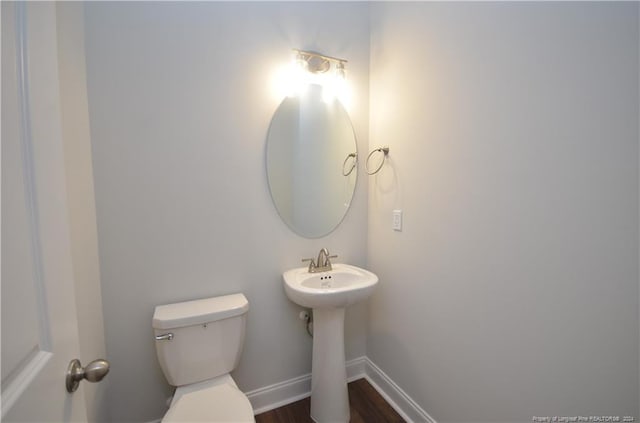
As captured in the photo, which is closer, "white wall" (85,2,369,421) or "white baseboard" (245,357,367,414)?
"white wall" (85,2,369,421)

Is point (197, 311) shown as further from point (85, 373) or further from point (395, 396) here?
point (395, 396)

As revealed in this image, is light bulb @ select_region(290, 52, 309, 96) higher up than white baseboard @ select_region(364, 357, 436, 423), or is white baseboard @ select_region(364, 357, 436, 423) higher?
light bulb @ select_region(290, 52, 309, 96)

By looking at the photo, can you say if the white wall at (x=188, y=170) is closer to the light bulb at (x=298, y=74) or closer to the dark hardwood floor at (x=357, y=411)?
the light bulb at (x=298, y=74)

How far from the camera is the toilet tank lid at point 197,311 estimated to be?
1134 millimetres

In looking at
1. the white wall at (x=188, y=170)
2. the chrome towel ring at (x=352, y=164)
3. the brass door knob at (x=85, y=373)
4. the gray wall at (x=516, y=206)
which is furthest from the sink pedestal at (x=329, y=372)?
the brass door knob at (x=85, y=373)

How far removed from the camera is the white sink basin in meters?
1.25

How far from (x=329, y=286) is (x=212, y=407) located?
0.79 meters

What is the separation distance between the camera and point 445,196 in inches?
47.4

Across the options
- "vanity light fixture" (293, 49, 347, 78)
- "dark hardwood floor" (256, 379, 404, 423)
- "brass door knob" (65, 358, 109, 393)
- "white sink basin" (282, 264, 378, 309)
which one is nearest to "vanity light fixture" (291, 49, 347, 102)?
"vanity light fixture" (293, 49, 347, 78)

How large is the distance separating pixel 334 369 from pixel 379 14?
7.05 ft

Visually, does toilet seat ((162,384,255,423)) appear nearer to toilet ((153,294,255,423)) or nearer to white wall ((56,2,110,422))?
toilet ((153,294,255,423))

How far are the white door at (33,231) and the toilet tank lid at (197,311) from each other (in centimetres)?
60

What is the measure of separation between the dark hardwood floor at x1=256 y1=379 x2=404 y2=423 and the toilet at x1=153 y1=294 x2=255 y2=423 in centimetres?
50

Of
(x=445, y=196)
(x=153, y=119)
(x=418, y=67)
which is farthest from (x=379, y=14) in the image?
(x=153, y=119)
